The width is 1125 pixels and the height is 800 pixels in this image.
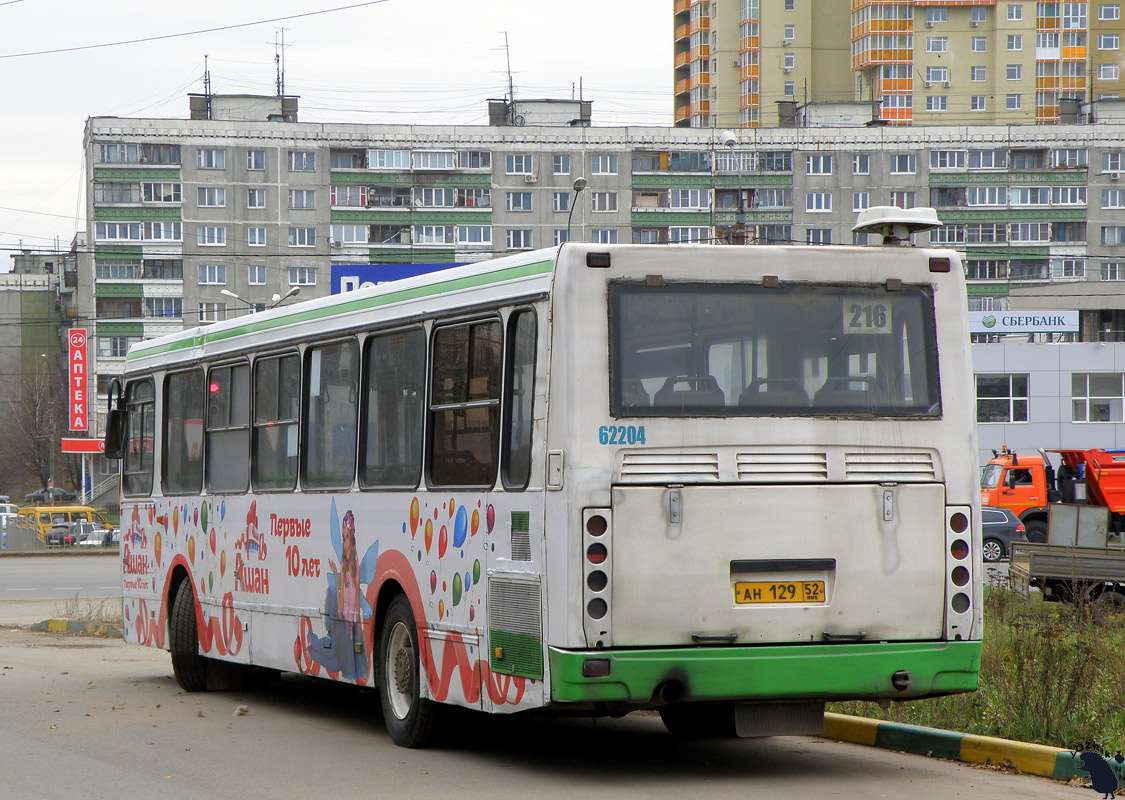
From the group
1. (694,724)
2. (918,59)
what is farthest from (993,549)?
(918,59)

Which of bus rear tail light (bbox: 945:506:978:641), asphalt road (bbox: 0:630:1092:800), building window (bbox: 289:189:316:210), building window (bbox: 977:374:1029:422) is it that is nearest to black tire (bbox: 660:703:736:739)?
asphalt road (bbox: 0:630:1092:800)

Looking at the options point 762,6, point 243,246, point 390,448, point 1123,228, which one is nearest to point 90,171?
point 243,246

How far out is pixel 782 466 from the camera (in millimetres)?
8508

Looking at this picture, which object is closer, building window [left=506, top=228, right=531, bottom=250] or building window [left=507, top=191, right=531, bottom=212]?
building window [left=507, top=191, right=531, bottom=212]

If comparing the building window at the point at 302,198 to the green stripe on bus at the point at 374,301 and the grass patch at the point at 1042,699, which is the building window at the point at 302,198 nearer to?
the green stripe on bus at the point at 374,301

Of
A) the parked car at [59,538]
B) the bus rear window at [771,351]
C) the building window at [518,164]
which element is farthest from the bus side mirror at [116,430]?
the building window at [518,164]

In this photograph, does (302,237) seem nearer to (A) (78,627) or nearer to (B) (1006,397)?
(B) (1006,397)

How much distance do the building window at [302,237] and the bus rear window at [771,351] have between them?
8753 cm

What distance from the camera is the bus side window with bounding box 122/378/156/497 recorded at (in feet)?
50.1

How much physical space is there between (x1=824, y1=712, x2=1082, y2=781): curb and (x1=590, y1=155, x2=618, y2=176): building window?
87.4m

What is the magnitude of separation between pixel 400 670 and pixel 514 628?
1.78 meters

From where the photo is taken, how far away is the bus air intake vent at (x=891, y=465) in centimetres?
863

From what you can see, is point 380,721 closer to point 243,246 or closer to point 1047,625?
point 1047,625

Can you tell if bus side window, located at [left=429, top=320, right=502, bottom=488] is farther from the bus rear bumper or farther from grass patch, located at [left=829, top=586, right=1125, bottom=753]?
grass patch, located at [left=829, top=586, right=1125, bottom=753]
